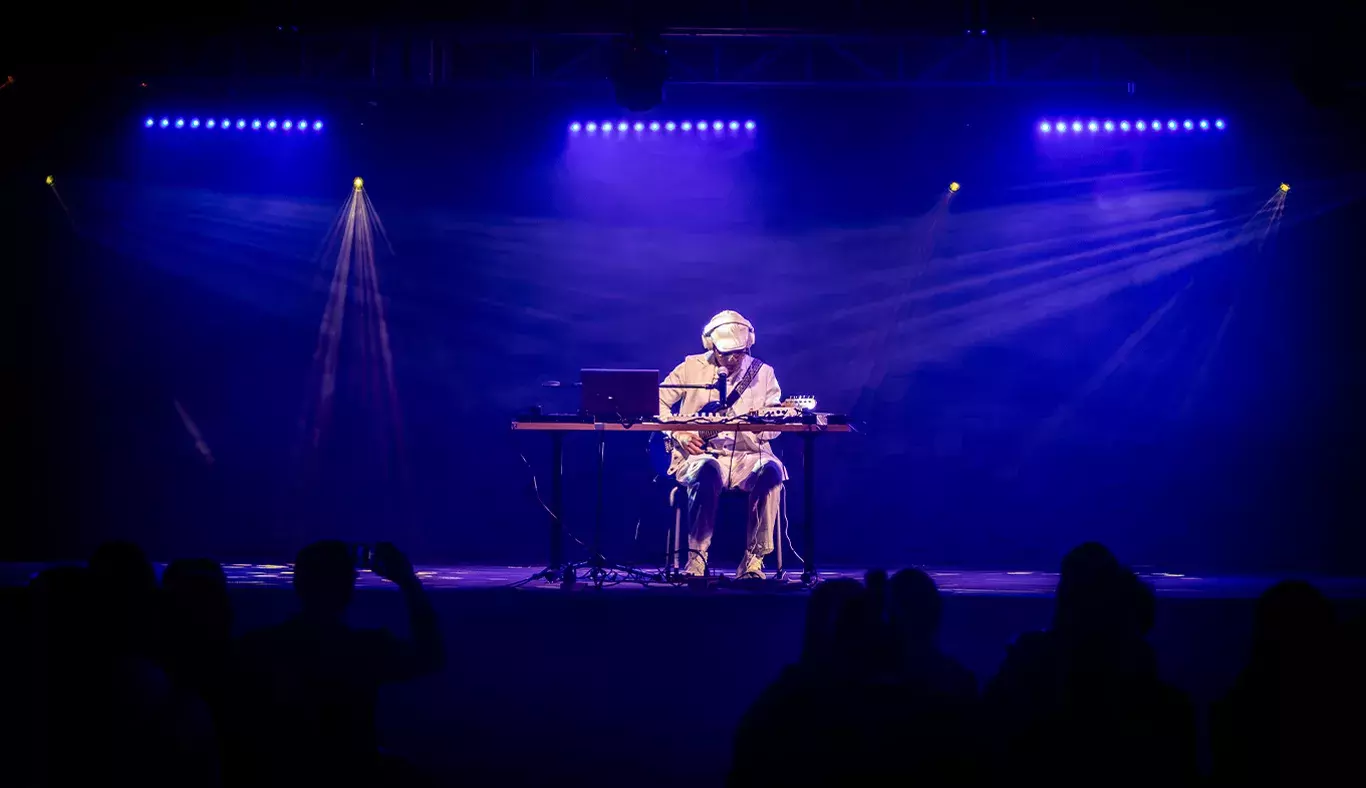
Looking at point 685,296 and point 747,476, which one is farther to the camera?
point 685,296

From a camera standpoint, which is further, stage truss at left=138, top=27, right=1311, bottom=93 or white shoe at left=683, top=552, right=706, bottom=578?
stage truss at left=138, top=27, right=1311, bottom=93

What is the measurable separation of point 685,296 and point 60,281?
17.5 ft

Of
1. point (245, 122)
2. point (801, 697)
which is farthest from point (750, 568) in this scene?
point (245, 122)

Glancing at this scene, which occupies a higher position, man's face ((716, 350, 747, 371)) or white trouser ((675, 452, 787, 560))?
man's face ((716, 350, 747, 371))

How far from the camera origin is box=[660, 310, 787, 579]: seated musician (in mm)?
6891

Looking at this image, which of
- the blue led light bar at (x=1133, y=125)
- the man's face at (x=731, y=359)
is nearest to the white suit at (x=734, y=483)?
the man's face at (x=731, y=359)

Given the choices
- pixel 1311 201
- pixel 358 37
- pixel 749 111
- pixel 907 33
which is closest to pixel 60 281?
pixel 358 37

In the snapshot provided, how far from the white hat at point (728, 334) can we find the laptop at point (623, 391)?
116 centimetres

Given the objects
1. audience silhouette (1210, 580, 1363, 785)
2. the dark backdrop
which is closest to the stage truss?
the dark backdrop

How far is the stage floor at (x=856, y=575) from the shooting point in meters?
5.80

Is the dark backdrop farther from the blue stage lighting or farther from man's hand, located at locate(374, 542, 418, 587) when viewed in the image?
man's hand, located at locate(374, 542, 418, 587)

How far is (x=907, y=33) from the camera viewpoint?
293 inches

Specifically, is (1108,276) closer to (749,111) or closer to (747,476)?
(749,111)

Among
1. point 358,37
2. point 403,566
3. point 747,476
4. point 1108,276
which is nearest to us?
point 403,566
